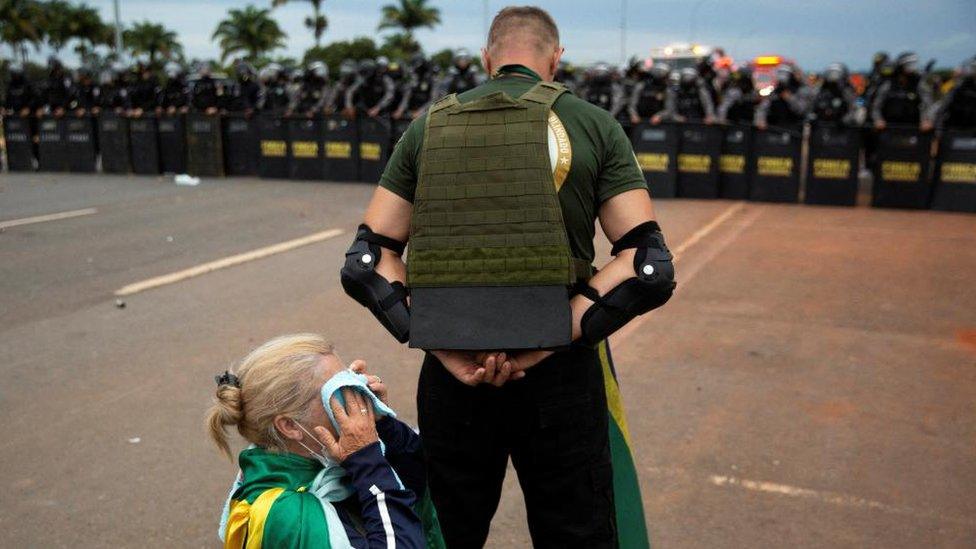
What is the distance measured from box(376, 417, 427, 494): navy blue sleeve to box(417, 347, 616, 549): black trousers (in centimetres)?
27

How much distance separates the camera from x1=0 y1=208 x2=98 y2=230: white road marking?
10.9m

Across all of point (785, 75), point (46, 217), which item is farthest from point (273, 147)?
point (785, 75)

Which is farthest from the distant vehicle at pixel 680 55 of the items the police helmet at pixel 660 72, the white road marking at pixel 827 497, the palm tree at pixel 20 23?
the palm tree at pixel 20 23

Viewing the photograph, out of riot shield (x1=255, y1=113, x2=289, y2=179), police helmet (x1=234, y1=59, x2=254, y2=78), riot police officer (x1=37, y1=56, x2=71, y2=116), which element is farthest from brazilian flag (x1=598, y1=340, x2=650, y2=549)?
riot police officer (x1=37, y1=56, x2=71, y2=116)

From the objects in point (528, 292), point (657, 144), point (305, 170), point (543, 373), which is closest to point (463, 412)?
point (543, 373)

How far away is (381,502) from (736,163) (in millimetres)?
12583

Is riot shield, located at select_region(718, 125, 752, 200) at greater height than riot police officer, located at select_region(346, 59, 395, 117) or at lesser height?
lesser

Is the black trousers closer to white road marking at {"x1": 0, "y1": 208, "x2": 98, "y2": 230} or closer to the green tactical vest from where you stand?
the green tactical vest

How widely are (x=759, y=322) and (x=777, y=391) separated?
1523mm

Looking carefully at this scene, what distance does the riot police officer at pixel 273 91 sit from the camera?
17.9 meters

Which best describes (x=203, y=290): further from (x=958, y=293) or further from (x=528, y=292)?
(x=958, y=293)

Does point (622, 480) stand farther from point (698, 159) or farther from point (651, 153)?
point (651, 153)

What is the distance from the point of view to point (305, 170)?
1642 cm

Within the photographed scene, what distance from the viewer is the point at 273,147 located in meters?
16.6
